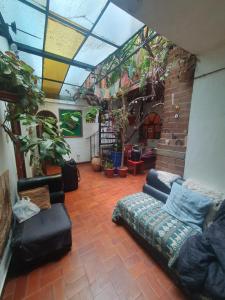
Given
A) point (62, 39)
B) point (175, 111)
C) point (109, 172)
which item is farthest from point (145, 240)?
point (62, 39)

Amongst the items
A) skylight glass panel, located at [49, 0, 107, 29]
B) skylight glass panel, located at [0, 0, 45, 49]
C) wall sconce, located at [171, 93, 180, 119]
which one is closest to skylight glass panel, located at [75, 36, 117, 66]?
skylight glass panel, located at [49, 0, 107, 29]

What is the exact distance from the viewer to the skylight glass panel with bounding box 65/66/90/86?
134 inches

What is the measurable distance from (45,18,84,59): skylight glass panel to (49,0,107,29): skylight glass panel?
0.22m

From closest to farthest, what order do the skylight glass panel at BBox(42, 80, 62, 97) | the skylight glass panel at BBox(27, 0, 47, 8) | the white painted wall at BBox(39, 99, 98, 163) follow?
the skylight glass panel at BBox(27, 0, 47, 8), the skylight glass panel at BBox(42, 80, 62, 97), the white painted wall at BBox(39, 99, 98, 163)

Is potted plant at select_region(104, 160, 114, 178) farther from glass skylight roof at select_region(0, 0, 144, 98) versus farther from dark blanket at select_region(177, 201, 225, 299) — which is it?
dark blanket at select_region(177, 201, 225, 299)

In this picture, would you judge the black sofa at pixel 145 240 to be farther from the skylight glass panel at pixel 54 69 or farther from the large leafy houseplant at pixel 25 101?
the skylight glass panel at pixel 54 69

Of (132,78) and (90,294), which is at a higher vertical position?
(132,78)

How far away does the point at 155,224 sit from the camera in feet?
4.79

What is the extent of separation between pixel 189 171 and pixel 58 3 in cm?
271

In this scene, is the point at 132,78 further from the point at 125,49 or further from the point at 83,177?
the point at 83,177

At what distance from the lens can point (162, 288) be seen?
1207 millimetres

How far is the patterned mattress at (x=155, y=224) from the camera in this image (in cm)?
126

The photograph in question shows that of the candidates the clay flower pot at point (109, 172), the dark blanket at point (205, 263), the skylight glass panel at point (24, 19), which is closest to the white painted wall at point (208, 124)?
the dark blanket at point (205, 263)

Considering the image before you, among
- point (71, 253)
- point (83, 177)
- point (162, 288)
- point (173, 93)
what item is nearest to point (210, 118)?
point (173, 93)
